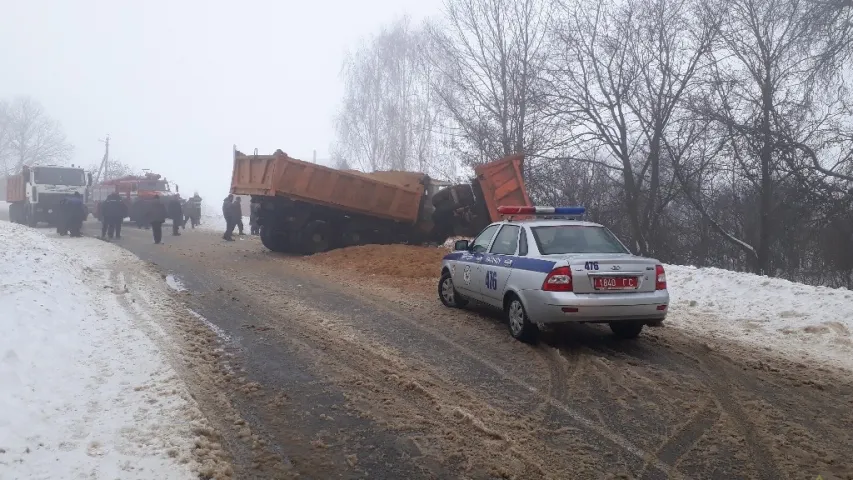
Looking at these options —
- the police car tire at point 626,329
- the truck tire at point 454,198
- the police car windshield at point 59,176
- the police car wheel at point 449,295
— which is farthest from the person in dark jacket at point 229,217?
the police car tire at point 626,329

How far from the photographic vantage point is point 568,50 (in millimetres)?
20000

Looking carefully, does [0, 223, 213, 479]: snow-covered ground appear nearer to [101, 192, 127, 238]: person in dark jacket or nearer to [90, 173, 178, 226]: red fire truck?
[101, 192, 127, 238]: person in dark jacket

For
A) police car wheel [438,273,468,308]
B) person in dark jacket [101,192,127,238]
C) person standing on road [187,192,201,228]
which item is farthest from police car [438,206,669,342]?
person standing on road [187,192,201,228]

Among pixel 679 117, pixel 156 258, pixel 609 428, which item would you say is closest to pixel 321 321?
pixel 609 428

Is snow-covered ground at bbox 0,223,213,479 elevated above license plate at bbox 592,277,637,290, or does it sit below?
below

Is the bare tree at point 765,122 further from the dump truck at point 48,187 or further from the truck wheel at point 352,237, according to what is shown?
the dump truck at point 48,187

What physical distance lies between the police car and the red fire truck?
80.1 feet

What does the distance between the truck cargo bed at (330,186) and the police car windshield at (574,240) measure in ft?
31.6

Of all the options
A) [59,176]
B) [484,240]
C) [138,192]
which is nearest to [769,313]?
[484,240]

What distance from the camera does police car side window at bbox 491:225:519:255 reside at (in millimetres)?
8367

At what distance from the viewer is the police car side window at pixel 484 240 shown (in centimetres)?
925

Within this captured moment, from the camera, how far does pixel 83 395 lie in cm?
529

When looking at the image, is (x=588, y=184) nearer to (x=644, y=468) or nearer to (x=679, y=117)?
(x=679, y=117)

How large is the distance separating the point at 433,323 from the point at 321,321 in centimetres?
151
